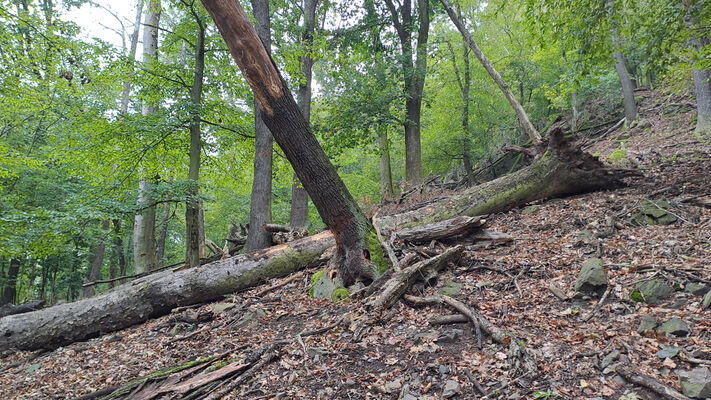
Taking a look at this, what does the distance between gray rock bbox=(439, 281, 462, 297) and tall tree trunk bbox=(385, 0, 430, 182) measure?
8.39 meters

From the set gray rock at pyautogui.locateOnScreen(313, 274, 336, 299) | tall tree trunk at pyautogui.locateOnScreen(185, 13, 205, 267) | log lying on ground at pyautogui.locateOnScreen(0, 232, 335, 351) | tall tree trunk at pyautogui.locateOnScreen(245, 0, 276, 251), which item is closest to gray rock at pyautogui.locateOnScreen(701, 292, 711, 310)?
gray rock at pyautogui.locateOnScreen(313, 274, 336, 299)

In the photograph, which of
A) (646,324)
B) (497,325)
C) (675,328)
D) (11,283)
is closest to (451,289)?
(497,325)

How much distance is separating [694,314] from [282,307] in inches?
182

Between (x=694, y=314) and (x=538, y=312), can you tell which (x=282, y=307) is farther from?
Result: (x=694, y=314)

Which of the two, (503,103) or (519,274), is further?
(503,103)

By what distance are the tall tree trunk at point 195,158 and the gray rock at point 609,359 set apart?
7.01 m

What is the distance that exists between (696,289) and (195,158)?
8.94m

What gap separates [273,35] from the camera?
10.9m

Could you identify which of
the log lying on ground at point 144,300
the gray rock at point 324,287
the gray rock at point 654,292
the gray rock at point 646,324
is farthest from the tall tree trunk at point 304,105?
the gray rock at point 646,324

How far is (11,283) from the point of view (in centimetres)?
1493

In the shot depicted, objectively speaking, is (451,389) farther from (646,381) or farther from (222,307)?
(222,307)

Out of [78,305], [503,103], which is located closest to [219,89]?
[78,305]

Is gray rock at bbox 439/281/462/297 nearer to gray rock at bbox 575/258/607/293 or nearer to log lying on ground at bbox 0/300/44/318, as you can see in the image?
gray rock at bbox 575/258/607/293

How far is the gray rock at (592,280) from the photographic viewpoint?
355 cm
